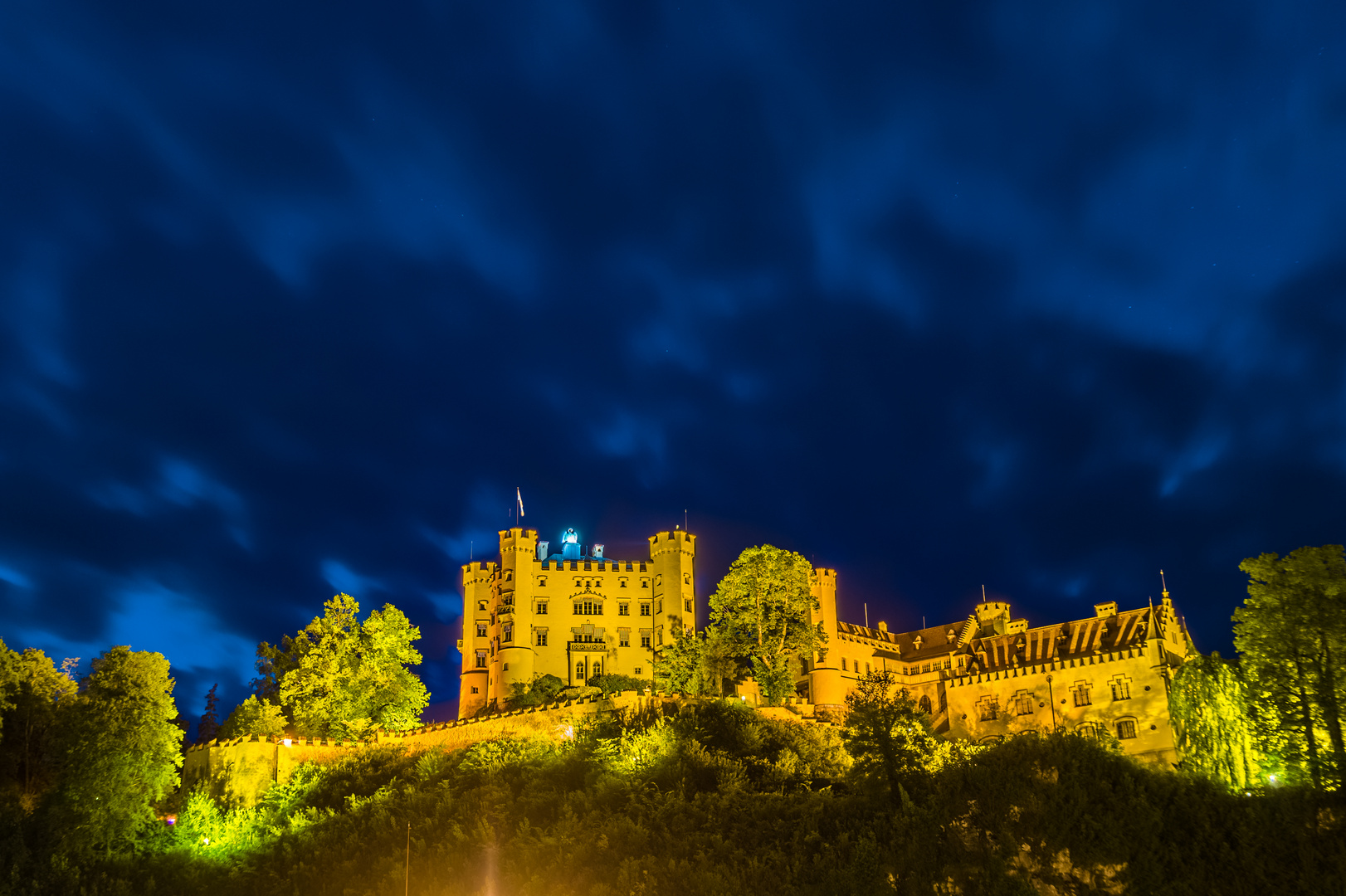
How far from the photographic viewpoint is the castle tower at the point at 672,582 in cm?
9362

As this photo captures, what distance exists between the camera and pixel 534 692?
267 feet

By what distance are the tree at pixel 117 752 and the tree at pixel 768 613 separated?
3075 centimetres

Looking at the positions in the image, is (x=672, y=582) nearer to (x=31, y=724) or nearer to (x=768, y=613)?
(x=768, y=613)

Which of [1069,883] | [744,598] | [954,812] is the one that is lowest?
[1069,883]

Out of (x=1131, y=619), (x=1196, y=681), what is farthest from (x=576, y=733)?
(x=1131, y=619)

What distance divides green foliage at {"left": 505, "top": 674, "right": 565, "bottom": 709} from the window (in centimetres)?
3268

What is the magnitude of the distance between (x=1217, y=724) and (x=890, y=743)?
50.2 ft

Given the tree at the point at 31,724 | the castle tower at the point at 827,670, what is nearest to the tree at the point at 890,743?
the castle tower at the point at 827,670

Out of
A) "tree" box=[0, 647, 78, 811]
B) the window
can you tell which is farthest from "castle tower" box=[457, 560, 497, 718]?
the window

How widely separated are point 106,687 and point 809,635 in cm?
3839

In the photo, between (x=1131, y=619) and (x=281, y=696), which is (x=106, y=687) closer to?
(x=281, y=696)

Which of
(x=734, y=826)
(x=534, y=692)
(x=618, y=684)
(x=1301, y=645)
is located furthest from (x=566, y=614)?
(x=1301, y=645)

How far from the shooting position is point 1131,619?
70.2m

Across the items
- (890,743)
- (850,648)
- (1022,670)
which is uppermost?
(850,648)
